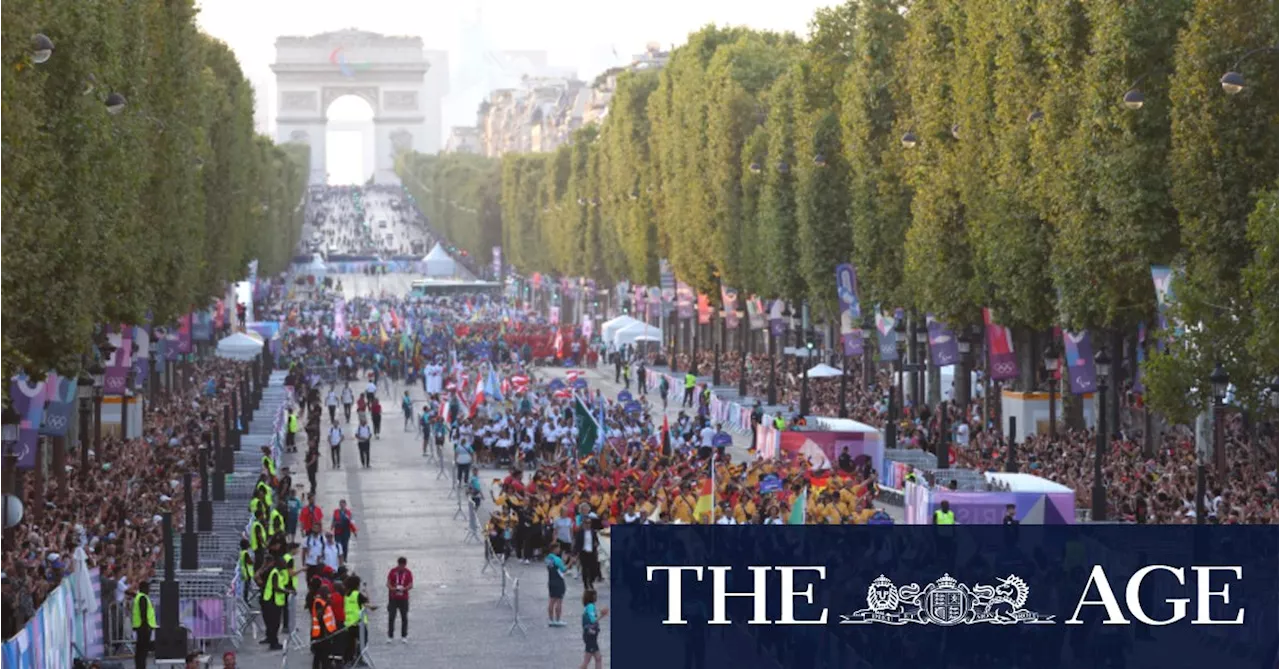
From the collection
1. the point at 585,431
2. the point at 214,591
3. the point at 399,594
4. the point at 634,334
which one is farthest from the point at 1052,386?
the point at 634,334

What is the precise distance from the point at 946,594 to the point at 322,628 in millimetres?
12796

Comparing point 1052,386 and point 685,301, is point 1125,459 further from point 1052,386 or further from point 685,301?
point 685,301

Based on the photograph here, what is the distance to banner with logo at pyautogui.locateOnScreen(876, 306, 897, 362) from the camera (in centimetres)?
6550

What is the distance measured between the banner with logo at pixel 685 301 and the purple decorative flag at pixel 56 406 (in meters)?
59.1

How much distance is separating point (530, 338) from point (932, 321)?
47228mm

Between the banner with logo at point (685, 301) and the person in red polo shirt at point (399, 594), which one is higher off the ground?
the banner with logo at point (685, 301)

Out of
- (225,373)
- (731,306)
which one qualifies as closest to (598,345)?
(731,306)

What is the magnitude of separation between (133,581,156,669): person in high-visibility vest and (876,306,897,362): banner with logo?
35.7 m

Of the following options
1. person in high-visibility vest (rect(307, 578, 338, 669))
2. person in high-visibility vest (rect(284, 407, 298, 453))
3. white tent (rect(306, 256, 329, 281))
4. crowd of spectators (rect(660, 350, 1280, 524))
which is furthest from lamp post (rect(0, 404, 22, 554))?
white tent (rect(306, 256, 329, 281))

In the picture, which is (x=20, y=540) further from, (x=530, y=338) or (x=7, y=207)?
(x=530, y=338)

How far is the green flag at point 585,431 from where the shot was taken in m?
52.0

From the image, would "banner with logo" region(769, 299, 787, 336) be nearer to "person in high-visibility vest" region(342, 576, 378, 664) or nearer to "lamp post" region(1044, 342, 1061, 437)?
"lamp post" region(1044, 342, 1061, 437)

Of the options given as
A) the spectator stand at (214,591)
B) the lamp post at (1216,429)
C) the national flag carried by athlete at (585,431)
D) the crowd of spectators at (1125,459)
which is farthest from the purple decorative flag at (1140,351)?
the spectator stand at (214,591)

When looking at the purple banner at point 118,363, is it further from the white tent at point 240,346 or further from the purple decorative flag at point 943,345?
the white tent at point 240,346
